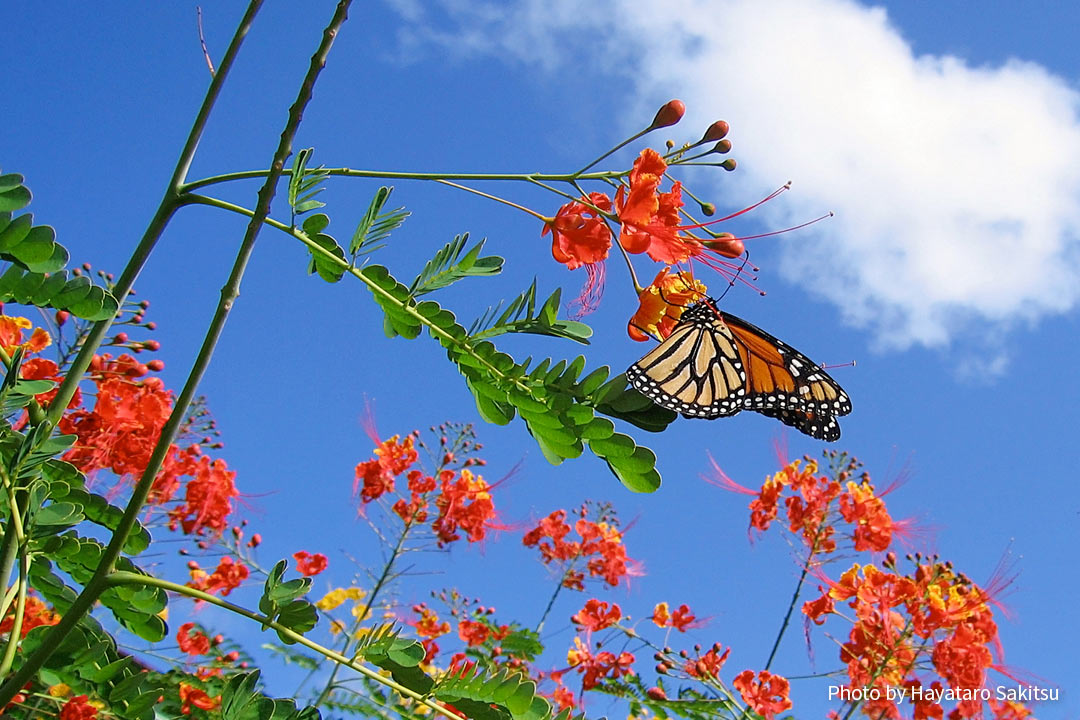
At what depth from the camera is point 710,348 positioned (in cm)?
271

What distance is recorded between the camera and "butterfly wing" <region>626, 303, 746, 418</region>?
2.19m

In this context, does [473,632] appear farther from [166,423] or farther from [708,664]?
[166,423]

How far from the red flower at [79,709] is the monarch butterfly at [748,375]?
1.52 meters

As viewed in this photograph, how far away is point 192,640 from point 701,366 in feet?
8.59

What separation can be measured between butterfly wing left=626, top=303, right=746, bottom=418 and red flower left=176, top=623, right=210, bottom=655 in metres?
2.52

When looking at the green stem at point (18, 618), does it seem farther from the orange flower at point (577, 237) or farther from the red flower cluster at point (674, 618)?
the red flower cluster at point (674, 618)

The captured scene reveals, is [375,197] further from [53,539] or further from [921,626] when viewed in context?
[921,626]

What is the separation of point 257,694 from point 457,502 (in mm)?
3455

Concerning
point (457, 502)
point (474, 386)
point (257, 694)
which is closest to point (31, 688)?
point (257, 694)

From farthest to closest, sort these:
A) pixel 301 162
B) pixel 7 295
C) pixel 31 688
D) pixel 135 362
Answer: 1. pixel 135 362
2. pixel 31 688
3. pixel 7 295
4. pixel 301 162

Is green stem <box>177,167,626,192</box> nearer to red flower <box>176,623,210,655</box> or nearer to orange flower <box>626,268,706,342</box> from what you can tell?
orange flower <box>626,268,706,342</box>

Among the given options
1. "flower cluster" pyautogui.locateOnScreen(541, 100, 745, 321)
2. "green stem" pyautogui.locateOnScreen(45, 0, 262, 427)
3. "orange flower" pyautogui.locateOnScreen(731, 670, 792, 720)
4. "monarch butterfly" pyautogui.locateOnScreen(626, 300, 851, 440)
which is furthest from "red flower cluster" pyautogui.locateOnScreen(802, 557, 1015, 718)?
"green stem" pyautogui.locateOnScreen(45, 0, 262, 427)

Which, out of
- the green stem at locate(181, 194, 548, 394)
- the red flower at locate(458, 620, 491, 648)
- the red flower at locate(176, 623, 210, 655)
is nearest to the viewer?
the green stem at locate(181, 194, 548, 394)

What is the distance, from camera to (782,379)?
9.37 feet
